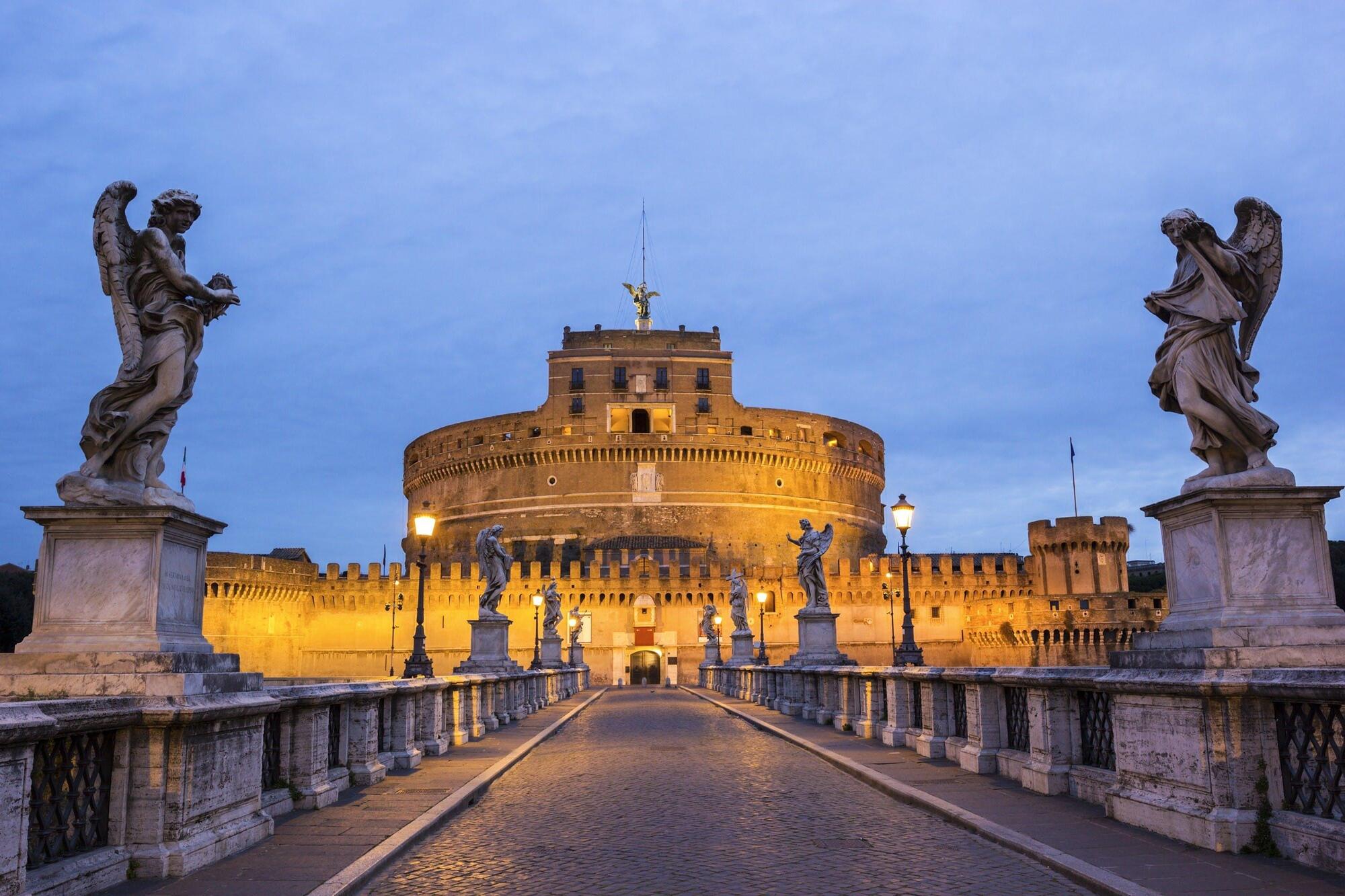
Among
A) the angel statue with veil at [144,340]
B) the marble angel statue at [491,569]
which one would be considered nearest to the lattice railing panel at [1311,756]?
the angel statue with veil at [144,340]

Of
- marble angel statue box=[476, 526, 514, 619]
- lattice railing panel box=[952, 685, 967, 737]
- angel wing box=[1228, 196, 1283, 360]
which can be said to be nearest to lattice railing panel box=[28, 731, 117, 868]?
angel wing box=[1228, 196, 1283, 360]

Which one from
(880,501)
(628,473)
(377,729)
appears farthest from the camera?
(880,501)

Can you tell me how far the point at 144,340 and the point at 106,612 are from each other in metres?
1.67

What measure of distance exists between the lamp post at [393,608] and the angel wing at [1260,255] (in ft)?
198

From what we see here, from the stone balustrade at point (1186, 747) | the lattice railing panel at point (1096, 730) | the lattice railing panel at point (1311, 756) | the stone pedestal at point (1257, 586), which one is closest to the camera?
the lattice railing panel at point (1311, 756)

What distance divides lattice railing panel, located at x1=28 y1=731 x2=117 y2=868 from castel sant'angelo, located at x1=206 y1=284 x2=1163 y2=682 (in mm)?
49875

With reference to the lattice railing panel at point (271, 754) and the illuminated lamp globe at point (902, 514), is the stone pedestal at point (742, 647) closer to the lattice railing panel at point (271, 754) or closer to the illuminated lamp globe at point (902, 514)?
the illuminated lamp globe at point (902, 514)

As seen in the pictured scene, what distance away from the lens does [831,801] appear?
9242 millimetres

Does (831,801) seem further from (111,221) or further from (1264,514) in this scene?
(111,221)

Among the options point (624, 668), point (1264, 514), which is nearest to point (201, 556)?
point (1264, 514)

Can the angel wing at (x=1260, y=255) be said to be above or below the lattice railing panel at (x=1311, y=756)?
above

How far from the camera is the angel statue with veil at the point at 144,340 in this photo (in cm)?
645

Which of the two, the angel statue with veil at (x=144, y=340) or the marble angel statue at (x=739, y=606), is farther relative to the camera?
the marble angel statue at (x=739, y=606)

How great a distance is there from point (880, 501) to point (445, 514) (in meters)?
35.0
